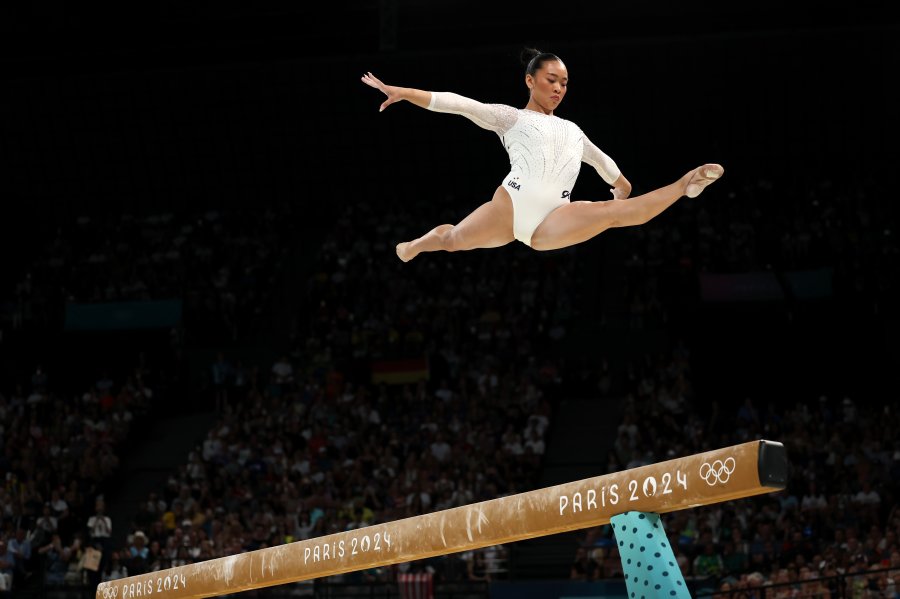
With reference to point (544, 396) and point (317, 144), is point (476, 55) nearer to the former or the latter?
point (317, 144)

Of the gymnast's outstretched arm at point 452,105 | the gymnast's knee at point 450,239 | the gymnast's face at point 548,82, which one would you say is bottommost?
the gymnast's knee at point 450,239

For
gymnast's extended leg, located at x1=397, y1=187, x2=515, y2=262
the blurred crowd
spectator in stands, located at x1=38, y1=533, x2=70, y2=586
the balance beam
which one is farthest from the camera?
spectator in stands, located at x1=38, y1=533, x2=70, y2=586

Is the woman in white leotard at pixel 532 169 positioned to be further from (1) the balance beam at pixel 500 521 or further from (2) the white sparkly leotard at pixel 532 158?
(1) the balance beam at pixel 500 521

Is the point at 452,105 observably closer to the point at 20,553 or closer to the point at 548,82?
the point at 548,82

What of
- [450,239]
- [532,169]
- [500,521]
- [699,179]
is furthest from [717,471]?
[450,239]

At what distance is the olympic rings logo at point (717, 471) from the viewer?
5164mm

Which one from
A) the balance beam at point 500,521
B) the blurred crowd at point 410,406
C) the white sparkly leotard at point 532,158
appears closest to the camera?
the balance beam at point 500,521

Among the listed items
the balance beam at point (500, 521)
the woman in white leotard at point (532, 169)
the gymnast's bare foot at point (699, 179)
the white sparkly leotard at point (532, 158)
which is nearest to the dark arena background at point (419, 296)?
the balance beam at point (500, 521)

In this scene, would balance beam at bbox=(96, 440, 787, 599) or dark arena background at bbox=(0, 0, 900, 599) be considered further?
dark arena background at bbox=(0, 0, 900, 599)

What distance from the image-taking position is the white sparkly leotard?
6645 mm

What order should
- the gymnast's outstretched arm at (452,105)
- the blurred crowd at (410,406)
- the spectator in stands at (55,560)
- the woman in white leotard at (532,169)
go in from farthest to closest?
the spectator in stands at (55,560) → the blurred crowd at (410,406) → the woman in white leotard at (532,169) → the gymnast's outstretched arm at (452,105)

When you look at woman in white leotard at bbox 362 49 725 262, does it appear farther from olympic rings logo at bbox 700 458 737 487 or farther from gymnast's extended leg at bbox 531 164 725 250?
olympic rings logo at bbox 700 458 737 487

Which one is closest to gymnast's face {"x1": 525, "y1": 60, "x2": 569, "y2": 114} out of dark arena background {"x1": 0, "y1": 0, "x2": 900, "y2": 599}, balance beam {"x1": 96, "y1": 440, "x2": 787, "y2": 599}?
balance beam {"x1": 96, "y1": 440, "x2": 787, "y2": 599}

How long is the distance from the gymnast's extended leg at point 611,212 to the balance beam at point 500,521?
3.93 feet
